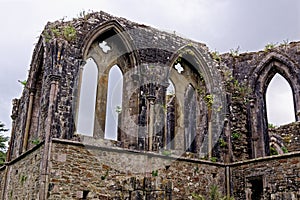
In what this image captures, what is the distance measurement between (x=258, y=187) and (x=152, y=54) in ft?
16.0

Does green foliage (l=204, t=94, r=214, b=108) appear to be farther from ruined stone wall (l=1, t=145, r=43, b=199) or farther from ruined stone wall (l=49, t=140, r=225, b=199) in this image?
ruined stone wall (l=1, t=145, r=43, b=199)

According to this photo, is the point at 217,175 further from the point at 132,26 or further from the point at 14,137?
the point at 14,137

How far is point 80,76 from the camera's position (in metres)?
10.7

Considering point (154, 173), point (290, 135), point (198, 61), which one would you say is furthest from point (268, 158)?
point (290, 135)

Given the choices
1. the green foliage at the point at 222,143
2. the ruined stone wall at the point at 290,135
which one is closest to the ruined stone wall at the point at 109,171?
the green foliage at the point at 222,143

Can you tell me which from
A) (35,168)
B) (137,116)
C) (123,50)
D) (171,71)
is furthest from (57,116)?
(171,71)

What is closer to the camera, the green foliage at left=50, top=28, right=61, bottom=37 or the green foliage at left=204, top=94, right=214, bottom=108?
the green foliage at left=50, top=28, right=61, bottom=37

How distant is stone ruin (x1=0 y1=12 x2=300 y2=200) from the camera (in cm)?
948

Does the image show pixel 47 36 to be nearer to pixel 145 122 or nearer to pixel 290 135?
pixel 145 122

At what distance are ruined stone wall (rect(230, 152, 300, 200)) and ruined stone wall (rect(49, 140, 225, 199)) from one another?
0.82 metres

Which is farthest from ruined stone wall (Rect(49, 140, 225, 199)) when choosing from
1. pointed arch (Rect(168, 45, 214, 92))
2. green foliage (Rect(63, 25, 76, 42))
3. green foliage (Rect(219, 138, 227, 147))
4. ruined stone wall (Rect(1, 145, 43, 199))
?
green foliage (Rect(63, 25, 76, 42))

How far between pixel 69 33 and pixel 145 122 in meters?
3.18

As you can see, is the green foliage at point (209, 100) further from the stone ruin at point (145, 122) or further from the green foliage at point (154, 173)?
the green foliage at point (154, 173)

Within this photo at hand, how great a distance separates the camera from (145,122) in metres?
11.1
